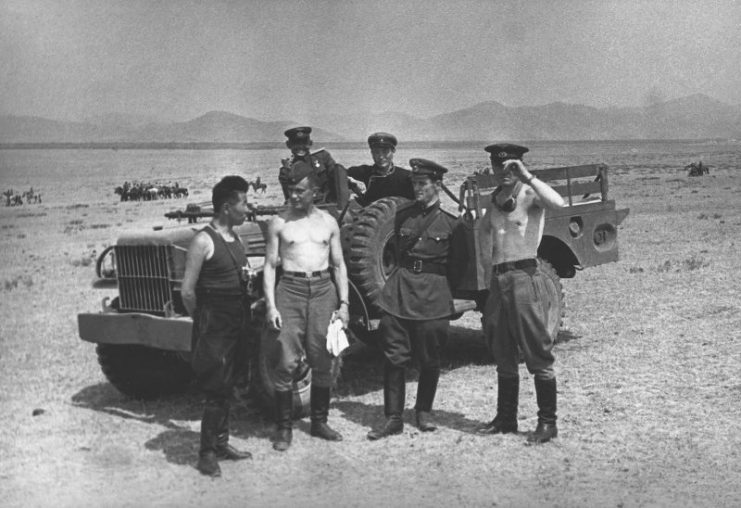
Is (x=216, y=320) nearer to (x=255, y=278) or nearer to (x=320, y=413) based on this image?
(x=255, y=278)

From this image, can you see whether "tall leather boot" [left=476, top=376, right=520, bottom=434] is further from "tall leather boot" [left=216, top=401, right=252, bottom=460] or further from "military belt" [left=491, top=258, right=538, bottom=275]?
"tall leather boot" [left=216, top=401, right=252, bottom=460]

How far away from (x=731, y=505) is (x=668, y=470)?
542mm

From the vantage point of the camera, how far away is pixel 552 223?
8156 millimetres

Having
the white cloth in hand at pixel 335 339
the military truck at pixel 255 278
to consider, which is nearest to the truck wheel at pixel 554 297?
the military truck at pixel 255 278

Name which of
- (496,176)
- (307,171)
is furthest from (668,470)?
(307,171)

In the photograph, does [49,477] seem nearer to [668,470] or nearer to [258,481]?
[258,481]

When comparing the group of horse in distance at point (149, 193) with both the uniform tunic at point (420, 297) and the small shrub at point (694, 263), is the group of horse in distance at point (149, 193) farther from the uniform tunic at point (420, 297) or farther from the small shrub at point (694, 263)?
the uniform tunic at point (420, 297)

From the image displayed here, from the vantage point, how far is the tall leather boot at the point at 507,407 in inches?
239

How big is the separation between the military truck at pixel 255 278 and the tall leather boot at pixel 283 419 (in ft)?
1.03

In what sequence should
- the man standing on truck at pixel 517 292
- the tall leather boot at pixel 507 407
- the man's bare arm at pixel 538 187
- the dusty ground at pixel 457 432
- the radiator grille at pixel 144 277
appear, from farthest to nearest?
the radiator grille at pixel 144 277, the tall leather boot at pixel 507 407, the man standing on truck at pixel 517 292, the man's bare arm at pixel 538 187, the dusty ground at pixel 457 432

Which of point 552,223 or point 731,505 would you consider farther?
point 552,223

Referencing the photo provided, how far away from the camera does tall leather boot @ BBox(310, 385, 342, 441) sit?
6.07 m

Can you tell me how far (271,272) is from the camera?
576cm

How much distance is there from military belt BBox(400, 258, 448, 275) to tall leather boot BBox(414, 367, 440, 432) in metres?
0.70
